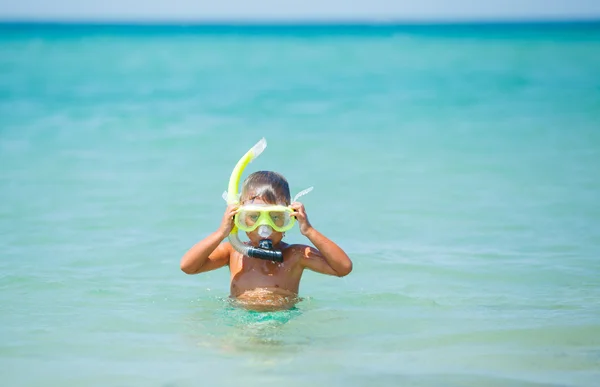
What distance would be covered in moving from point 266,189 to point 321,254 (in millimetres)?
437

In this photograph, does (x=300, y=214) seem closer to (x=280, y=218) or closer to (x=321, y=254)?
(x=280, y=218)

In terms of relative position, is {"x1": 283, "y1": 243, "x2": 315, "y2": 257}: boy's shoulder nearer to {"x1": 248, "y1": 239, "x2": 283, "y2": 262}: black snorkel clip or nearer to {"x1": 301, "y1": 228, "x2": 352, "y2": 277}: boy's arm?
{"x1": 301, "y1": 228, "x2": 352, "y2": 277}: boy's arm

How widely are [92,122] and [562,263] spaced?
Answer: 7766 millimetres

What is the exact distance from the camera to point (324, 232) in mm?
6594

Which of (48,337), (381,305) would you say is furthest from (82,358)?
(381,305)

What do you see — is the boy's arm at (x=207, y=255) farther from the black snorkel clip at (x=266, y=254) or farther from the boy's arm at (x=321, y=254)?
the boy's arm at (x=321, y=254)

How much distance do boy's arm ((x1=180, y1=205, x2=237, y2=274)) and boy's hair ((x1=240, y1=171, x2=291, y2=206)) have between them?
0.44 ft

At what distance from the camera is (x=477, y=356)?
407 centimetres

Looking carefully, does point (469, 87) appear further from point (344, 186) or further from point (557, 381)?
point (557, 381)

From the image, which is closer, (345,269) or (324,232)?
(345,269)

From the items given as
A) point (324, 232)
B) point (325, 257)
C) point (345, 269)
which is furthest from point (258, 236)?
point (324, 232)

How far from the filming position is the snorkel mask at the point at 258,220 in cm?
423

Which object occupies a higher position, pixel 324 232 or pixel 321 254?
pixel 324 232

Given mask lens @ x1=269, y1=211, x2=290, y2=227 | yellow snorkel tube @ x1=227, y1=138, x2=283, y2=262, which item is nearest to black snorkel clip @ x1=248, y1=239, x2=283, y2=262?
yellow snorkel tube @ x1=227, y1=138, x2=283, y2=262
